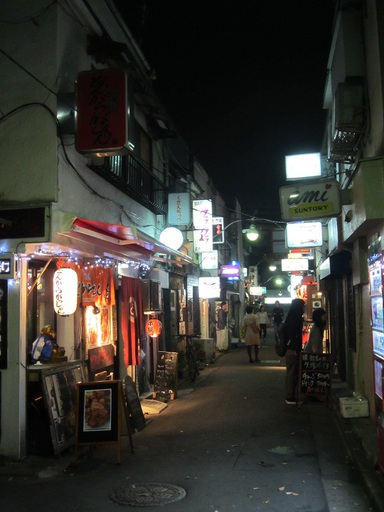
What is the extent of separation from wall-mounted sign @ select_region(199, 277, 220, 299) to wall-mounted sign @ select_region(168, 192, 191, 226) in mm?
7360

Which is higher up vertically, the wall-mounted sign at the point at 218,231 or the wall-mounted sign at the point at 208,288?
the wall-mounted sign at the point at 218,231

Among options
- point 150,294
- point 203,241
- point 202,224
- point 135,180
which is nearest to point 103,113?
point 135,180

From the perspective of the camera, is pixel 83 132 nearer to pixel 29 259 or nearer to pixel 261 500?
pixel 29 259

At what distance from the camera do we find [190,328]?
20.9 m

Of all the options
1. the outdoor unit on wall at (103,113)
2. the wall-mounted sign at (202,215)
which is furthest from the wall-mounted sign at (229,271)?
the outdoor unit on wall at (103,113)

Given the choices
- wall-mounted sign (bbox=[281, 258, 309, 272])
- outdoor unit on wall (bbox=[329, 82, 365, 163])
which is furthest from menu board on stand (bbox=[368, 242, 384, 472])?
wall-mounted sign (bbox=[281, 258, 309, 272])

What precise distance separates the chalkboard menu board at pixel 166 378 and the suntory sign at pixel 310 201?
16.6ft

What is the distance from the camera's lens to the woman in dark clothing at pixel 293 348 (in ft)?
38.2

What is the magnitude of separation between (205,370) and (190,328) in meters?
2.43

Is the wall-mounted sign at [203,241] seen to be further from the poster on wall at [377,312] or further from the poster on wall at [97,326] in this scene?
the poster on wall at [377,312]

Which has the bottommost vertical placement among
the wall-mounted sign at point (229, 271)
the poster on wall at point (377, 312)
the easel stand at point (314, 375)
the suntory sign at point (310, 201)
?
the easel stand at point (314, 375)

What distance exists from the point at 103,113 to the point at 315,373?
756 centimetres

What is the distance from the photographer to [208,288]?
2305 centimetres

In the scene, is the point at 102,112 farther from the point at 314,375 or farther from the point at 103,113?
the point at 314,375
